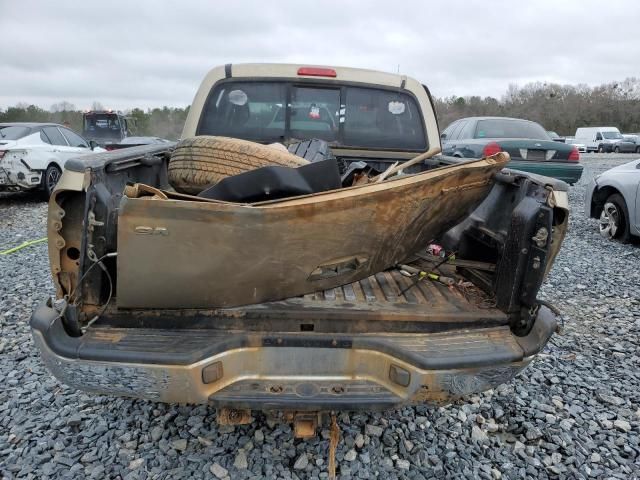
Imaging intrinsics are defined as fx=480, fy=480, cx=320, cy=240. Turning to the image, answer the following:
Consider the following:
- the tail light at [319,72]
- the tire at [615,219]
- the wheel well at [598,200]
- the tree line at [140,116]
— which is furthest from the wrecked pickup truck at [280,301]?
the tree line at [140,116]

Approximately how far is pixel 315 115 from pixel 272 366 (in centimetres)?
270

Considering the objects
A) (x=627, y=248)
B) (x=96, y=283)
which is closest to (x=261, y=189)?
(x=96, y=283)

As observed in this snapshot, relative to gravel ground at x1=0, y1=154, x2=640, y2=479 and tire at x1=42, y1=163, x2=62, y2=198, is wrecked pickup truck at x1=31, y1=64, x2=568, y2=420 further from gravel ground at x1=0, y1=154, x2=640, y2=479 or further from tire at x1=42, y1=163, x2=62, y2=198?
tire at x1=42, y1=163, x2=62, y2=198

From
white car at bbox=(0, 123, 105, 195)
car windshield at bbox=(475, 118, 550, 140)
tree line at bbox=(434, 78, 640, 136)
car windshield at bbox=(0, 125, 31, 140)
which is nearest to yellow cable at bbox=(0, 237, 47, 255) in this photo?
white car at bbox=(0, 123, 105, 195)

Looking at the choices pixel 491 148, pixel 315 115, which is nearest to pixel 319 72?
pixel 315 115

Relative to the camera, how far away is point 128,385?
1.91m

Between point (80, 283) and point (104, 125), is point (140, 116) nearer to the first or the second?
point (104, 125)

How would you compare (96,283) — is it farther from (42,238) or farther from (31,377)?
(42,238)

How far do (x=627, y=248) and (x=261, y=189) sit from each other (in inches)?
281

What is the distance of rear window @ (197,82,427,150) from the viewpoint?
4.03m

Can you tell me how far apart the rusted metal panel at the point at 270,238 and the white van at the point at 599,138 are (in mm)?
42284

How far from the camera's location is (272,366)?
79.0 inches

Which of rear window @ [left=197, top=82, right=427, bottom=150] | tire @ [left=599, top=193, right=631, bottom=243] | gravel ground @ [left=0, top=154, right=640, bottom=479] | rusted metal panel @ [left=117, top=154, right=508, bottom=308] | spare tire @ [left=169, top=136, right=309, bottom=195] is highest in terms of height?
rear window @ [left=197, top=82, right=427, bottom=150]

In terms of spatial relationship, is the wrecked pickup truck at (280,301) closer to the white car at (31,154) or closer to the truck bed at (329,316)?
the truck bed at (329,316)
